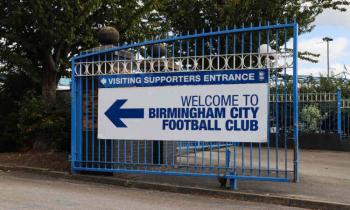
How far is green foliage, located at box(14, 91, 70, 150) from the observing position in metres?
12.4

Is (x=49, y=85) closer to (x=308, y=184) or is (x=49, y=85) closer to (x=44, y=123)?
(x=44, y=123)

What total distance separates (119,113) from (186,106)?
4.59 feet

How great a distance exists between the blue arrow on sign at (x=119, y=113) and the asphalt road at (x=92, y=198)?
3.94ft

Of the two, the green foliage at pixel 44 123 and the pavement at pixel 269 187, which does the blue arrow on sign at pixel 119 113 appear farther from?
the green foliage at pixel 44 123

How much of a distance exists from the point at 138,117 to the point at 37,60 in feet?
18.8

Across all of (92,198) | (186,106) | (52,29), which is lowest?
(92,198)

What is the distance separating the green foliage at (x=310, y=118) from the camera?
52.7 ft

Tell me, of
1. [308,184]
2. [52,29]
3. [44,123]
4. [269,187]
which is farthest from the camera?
[44,123]

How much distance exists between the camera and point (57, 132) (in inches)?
492

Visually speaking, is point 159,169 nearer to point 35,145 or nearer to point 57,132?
point 57,132

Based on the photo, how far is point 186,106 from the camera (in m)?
8.86

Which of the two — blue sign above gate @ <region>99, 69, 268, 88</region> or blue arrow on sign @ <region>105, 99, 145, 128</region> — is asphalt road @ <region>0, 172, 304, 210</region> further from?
blue sign above gate @ <region>99, 69, 268, 88</region>

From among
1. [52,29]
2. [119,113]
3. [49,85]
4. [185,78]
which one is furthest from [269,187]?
[49,85]

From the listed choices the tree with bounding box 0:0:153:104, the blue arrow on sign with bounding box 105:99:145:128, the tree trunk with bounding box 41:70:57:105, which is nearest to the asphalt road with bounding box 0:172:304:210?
the blue arrow on sign with bounding box 105:99:145:128
